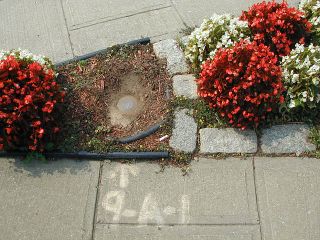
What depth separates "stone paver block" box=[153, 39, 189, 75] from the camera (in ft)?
18.1

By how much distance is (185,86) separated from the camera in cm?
532

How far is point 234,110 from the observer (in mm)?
4734

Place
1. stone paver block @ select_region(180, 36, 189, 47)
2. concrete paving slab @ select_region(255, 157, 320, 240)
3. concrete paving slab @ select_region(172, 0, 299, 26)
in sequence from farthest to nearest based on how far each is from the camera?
concrete paving slab @ select_region(172, 0, 299, 26) → stone paver block @ select_region(180, 36, 189, 47) → concrete paving slab @ select_region(255, 157, 320, 240)

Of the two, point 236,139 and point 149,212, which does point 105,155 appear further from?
point 236,139

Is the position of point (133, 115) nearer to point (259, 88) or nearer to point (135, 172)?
point (135, 172)

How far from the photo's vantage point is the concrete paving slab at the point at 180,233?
13.7 ft

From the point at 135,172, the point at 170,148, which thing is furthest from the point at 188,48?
the point at 135,172

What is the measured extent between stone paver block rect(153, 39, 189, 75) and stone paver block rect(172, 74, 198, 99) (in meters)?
0.12

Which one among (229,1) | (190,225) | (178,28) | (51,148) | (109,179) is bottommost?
(190,225)

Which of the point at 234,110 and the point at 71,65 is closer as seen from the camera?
Answer: the point at 234,110

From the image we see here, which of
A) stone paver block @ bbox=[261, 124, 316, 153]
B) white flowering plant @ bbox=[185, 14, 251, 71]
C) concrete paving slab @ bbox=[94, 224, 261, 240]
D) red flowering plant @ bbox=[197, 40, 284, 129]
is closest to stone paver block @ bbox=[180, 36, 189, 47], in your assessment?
white flowering plant @ bbox=[185, 14, 251, 71]

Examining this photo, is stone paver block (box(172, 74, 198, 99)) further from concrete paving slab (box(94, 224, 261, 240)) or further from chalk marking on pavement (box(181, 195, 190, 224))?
concrete paving slab (box(94, 224, 261, 240))

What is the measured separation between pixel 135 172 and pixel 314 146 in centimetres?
189

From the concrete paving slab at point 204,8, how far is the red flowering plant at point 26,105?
7.44 ft
